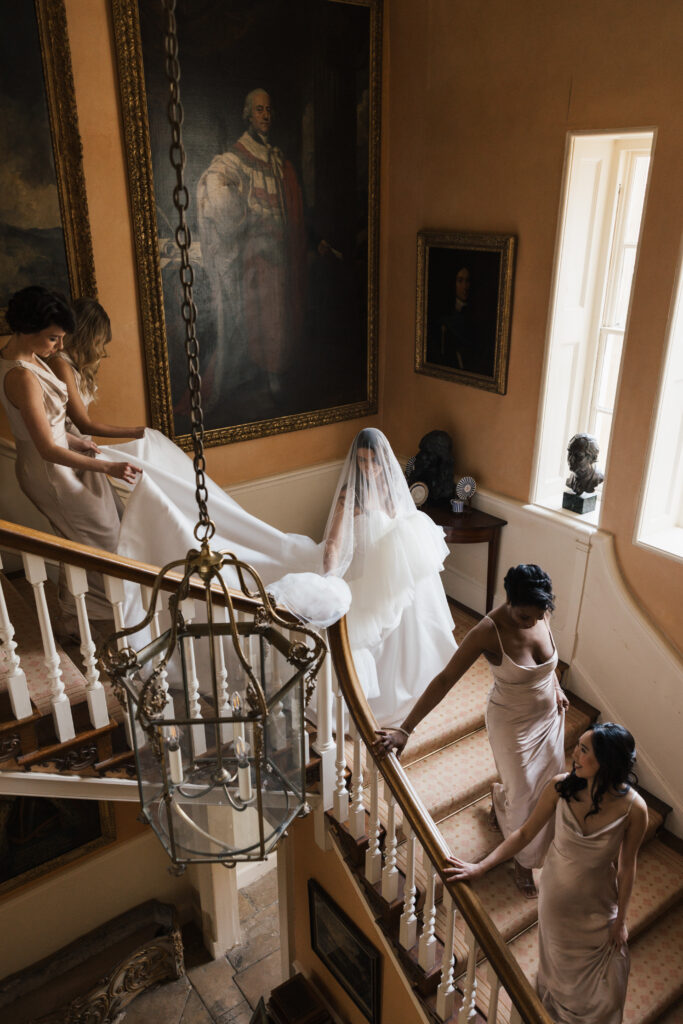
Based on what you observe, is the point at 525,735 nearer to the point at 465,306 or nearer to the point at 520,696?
the point at 520,696

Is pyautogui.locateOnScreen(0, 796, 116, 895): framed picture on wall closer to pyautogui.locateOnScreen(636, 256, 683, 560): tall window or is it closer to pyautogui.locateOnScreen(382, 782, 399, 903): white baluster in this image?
pyautogui.locateOnScreen(382, 782, 399, 903): white baluster

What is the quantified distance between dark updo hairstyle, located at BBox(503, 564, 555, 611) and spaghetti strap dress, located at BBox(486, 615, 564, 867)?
0.29 meters

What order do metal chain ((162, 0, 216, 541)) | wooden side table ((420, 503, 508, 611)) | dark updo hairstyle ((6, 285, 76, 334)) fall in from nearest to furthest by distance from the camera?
metal chain ((162, 0, 216, 541))
dark updo hairstyle ((6, 285, 76, 334))
wooden side table ((420, 503, 508, 611))

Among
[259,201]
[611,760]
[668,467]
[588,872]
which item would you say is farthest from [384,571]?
[259,201]

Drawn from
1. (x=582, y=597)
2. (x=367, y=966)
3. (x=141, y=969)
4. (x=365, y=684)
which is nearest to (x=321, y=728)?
(x=365, y=684)

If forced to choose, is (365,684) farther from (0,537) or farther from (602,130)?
(602,130)

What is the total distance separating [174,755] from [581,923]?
230 centimetres

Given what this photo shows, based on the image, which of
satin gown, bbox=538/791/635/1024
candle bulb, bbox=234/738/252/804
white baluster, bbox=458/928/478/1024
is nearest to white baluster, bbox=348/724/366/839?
white baluster, bbox=458/928/478/1024

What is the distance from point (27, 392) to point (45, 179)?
1.95 meters

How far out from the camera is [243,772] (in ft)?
6.68

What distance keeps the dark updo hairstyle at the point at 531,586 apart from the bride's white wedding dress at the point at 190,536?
771mm

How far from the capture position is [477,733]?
5.15 m

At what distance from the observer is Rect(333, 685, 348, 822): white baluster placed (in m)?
3.92

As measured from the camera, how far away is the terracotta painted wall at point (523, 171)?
4.36m
